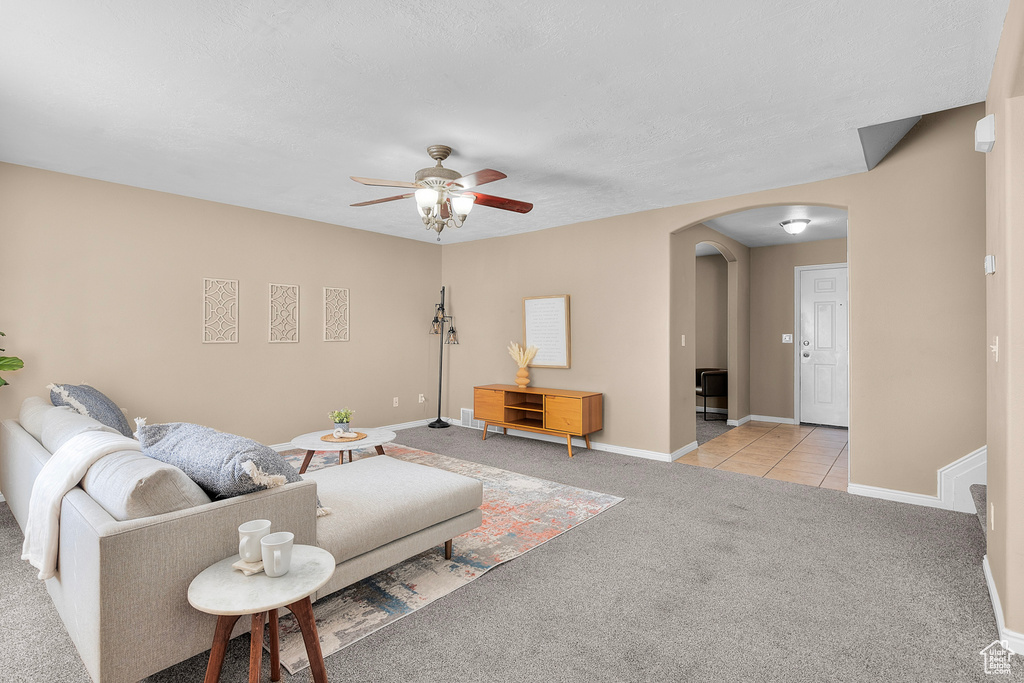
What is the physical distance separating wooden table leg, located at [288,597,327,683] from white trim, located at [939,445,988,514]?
157 inches

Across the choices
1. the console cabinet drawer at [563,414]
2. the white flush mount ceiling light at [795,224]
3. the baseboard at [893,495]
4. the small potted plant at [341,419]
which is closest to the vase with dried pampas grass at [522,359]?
the console cabinet drawer at [563,414]

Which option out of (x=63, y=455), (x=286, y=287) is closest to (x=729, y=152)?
(x=63, y=455)

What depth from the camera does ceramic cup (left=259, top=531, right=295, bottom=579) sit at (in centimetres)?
149

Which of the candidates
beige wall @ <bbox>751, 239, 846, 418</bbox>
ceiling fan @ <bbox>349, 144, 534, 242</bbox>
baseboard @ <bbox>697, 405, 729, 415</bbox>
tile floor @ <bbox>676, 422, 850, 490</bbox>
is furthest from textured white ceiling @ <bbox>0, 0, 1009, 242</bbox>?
baseboard @ <bbox>697, 405, 729, 415</bbox>

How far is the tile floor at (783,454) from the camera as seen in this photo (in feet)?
14.4

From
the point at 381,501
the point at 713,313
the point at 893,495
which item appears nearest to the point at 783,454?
the point at 893,495

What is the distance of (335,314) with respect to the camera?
Answer: 18.3 feet

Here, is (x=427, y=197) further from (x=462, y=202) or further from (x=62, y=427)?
(x=62, y=427)

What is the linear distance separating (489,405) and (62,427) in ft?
12.8

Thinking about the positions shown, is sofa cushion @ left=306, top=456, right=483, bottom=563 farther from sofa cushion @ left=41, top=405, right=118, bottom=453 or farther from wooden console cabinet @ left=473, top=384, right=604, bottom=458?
wooden console cabinet @ left=473, top=384, right=604, bottom=458

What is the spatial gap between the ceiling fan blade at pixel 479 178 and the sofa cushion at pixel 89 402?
295 cm

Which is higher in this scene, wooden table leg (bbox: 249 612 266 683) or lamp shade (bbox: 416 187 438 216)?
lamp shade (bbox: 416 187 438 216)

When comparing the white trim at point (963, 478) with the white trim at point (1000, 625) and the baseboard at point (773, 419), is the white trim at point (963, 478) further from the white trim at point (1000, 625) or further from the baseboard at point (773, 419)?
the baseboard at point (773, 419)

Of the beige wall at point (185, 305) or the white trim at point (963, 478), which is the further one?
the beige wall at point (185, 305)
